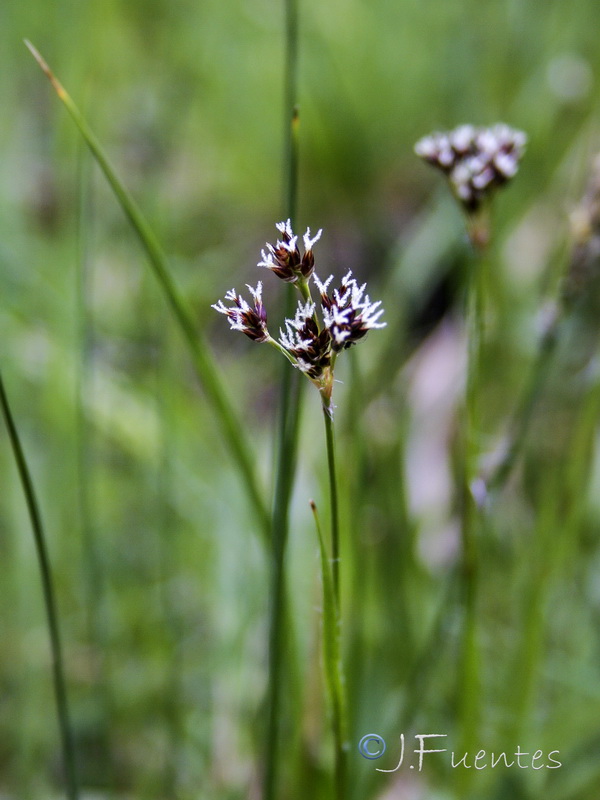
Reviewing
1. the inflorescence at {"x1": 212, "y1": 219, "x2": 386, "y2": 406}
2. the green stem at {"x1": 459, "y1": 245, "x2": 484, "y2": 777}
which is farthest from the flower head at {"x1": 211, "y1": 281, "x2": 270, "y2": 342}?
the green stem at {"x1": 459, "y1": 245, "x2": 484, "y2": 777}

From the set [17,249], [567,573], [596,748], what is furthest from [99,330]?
[596,748]

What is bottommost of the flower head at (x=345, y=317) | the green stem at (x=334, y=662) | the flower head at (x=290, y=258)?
the green stem at (x=334, y=662)

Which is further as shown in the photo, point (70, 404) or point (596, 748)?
point (70, 404)

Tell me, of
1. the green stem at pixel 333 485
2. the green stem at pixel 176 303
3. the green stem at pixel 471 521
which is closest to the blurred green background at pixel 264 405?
the green stem at pixel 471 521

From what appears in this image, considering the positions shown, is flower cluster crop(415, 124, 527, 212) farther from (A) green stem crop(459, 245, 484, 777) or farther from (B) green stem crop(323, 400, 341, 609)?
(B) green stem crop(323, 400, 341, 609)

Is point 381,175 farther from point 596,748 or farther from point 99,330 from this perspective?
point 596,748

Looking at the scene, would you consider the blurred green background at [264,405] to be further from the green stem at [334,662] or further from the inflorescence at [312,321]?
the inflorescence at [312,321]

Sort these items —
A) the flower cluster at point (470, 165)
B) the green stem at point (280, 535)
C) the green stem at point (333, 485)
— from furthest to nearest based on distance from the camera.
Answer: the flower cluster at point (470, 165) → the green stem at point (280, 535) → the green stem at point (333, 485)
